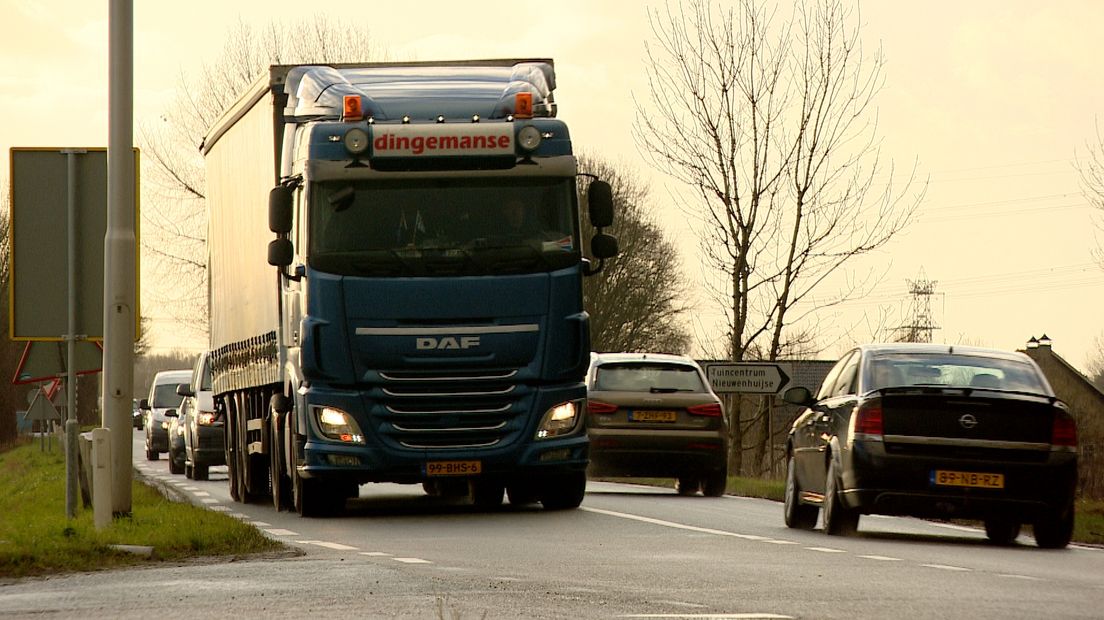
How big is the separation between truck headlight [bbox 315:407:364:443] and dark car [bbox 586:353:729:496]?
6.05 meters

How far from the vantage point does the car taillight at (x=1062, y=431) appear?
15.4m

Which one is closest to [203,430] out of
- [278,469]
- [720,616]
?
[278,469]

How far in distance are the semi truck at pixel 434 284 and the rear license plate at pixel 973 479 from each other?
3.46m

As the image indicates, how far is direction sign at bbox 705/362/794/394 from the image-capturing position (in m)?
30.0

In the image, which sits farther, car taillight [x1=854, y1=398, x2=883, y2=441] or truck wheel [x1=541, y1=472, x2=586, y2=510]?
truck wheel [x1=541, y1=472, x2=586, y2=510]

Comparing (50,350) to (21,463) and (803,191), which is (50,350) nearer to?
(803,191)


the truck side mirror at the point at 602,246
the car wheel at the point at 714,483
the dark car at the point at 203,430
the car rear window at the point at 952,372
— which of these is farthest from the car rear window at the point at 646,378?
the dark car at the point at 203,430

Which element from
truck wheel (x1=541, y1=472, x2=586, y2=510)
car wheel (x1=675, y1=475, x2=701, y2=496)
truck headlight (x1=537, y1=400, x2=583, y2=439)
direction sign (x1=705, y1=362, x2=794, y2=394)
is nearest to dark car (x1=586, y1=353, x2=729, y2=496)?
car wheel (x1=675, y1=475, x2=701, y2=496)

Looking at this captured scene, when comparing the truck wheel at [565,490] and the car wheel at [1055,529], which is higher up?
the truck wheel at [565,490]

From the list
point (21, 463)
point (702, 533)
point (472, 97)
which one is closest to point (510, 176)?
point (472, 97)

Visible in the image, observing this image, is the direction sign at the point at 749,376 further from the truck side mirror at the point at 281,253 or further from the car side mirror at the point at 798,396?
the truck side mirror at the point at 281,253

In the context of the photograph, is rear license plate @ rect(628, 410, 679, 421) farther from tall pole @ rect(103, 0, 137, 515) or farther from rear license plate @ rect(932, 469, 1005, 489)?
tall pole @ rect(103, 0, 137, 515)

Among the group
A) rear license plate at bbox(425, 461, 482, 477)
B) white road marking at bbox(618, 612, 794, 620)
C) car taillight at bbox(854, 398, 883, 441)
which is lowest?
white road marking at bbox(618, 612, 794, 620)

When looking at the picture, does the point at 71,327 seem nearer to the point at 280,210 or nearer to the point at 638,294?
the point at 280,210
